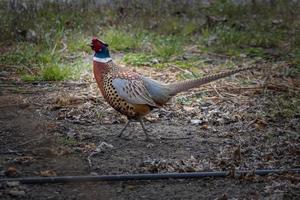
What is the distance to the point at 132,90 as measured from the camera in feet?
16.1

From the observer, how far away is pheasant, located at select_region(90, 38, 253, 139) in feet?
16.1

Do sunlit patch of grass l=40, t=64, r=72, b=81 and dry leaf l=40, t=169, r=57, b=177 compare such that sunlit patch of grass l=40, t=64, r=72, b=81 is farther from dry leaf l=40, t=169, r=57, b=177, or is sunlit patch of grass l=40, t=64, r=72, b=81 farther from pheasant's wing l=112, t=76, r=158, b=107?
dry leaf l=40, t=169, r=57, b=177

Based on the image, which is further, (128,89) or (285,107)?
(285,107)

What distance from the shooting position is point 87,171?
4.24 metres

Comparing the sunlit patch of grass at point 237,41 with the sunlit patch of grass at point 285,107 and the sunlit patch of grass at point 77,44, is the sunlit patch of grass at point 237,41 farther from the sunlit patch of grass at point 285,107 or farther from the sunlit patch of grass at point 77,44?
the sunlit patch of grass at point 285,107

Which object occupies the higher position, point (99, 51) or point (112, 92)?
point (99, 51)

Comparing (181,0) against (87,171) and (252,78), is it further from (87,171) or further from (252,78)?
(87,171)

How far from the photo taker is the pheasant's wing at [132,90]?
16.1 feet

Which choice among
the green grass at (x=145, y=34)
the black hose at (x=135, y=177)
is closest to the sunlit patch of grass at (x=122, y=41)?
the green grass at (x=145, y=34)

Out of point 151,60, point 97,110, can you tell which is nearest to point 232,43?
point 151,60

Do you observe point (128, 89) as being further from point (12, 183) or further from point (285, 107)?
point (285, 107)

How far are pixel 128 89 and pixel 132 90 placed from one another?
3cm

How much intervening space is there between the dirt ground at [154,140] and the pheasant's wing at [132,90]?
1.10 feet

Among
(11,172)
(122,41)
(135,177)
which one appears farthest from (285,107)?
(11,172)
